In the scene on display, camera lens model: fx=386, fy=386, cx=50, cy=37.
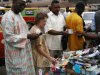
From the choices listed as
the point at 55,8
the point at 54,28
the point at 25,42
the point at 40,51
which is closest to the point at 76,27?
the point at 54,28

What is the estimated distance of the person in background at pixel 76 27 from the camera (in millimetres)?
6988

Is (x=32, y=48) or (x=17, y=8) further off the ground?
(x=17, y=8)

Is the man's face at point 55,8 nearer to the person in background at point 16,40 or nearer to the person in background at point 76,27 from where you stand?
the person in background at point 76,27

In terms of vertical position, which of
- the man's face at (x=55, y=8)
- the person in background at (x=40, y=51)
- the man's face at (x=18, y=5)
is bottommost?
the person in background at (x=40, y=51)

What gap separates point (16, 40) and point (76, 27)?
179cm

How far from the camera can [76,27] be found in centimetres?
699

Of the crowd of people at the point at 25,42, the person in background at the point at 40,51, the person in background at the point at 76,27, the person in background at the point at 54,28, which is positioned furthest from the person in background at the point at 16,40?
the person in background at the point at 76,27

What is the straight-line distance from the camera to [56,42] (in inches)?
279

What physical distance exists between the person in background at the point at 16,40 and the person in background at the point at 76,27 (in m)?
1.48

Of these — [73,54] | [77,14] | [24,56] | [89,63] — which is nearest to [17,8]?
[24,56]

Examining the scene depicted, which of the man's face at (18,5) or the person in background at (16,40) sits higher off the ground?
the man's face at (18,5)

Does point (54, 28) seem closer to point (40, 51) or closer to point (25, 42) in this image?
point (40, 51)

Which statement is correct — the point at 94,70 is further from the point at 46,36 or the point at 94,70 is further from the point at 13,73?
the point at 46,36

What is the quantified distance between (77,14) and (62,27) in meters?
0.37
